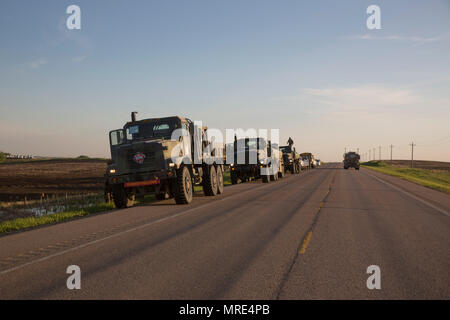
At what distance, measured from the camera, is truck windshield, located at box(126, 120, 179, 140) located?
544 inches

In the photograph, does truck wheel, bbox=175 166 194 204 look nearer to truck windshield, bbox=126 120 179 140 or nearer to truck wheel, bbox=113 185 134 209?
truck windshield, bbox=126 120 179 140

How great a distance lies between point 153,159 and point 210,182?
4.24 meters

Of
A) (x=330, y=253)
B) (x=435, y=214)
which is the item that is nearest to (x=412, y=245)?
(x=330, y=253)

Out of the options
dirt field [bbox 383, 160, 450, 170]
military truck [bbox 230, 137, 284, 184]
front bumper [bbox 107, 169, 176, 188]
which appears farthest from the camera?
dirt field [bbox 383, 160, 450, 170]

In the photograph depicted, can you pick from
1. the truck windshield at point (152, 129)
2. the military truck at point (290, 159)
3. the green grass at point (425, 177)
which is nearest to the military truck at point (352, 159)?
the green grass at point (425, 177)

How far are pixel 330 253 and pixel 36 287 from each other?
4415mm

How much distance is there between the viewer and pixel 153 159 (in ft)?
42.3

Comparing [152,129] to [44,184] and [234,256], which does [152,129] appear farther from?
[44,184]

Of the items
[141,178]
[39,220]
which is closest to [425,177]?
[141,178]

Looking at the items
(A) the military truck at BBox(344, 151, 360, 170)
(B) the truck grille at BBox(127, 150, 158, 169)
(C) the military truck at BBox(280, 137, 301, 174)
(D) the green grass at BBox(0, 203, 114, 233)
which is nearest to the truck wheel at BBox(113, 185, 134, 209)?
(D) the green grass at BBox(0, 203, 114, 233)

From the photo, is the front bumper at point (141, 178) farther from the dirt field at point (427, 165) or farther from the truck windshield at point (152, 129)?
the dirt field at point (427, 165)

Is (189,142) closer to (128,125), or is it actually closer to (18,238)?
(128,125)

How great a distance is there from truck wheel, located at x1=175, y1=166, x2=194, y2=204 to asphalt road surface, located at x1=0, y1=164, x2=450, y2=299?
2.76m

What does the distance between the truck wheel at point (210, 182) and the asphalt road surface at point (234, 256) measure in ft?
19.1
